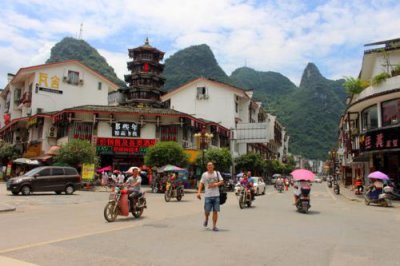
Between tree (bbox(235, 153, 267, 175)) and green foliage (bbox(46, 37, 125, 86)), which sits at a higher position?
green foliage (bbox(46, 37, 125, 86))

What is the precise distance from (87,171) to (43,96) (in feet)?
54.7

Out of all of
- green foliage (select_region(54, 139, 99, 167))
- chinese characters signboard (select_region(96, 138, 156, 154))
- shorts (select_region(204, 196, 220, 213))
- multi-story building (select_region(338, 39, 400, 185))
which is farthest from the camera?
chinese characters signboard (select_region(96, 138, 156, 154))

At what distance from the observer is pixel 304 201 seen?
1550 centimetres

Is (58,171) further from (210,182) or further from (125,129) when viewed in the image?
(210,182)

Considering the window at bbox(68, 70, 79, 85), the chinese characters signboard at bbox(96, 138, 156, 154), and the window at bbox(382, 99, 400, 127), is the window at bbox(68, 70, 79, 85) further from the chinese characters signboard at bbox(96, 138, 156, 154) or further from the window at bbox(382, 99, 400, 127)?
the window at bbox(382, 99, 400, 127)

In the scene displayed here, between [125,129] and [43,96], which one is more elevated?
[43,96]

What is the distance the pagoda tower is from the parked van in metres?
34.9

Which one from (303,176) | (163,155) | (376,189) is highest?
(163,155)

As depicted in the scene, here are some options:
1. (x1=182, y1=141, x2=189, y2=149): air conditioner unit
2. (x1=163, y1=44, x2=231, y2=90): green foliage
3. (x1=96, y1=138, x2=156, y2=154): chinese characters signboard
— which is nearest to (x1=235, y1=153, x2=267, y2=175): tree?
(x1=182, y1=141, x2=189, y2=149): air conditioner unit

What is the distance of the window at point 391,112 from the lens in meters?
24.1

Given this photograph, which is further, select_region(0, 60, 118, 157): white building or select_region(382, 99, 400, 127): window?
select_region(0, 60, 118, 157): white building

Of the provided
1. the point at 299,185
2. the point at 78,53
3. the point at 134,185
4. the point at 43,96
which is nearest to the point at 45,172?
the point at 134,185

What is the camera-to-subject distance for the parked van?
22.5 meters

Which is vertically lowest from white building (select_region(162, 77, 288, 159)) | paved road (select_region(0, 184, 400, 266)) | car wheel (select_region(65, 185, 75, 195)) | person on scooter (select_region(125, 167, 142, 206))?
paved road (select_region(0, 184, 400, 266))
